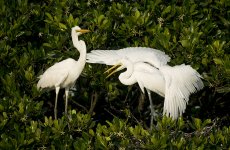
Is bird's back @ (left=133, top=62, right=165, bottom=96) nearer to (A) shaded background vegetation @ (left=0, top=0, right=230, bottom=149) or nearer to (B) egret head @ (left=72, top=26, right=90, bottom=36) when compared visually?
(A) shaded background vegetation @ (left=0, top=0, right=230, bottom=149)

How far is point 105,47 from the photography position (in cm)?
945

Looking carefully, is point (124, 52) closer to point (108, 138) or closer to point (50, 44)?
point (50, 44)

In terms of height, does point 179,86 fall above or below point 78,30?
below

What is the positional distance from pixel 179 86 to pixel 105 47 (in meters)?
1.22

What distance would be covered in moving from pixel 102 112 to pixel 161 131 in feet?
9.75

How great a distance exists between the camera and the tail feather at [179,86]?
28.0 ft

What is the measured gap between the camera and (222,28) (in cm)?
988

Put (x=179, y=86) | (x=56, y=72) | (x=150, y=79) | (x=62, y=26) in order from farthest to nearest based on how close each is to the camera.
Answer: (x=62, y=26) → (x=56, y=72) → (x=150, y=79) → (x=179, y=86)

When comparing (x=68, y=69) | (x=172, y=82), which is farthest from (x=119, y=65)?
(x=172, y=82)

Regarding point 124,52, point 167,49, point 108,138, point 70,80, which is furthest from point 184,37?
point 108,138

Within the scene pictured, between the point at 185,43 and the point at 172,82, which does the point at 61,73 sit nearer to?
the point at 172,82

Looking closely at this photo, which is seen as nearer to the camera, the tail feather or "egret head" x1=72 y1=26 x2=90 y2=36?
the tail feather

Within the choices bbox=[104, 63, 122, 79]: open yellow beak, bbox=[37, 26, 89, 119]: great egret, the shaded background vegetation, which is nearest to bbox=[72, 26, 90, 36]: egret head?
bbox=[37, 26, 89, 119]: great egret

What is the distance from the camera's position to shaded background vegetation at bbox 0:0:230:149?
27.8 ft
